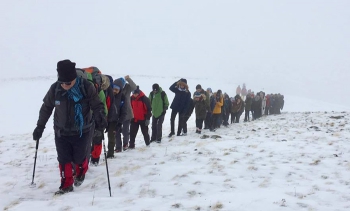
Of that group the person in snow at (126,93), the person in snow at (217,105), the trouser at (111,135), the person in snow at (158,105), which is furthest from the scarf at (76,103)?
the person in snow at (217,105)

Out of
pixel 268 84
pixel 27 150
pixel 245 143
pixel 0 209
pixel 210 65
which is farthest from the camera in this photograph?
pixel 210 65

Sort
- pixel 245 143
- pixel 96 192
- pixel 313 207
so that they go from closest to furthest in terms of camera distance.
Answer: pixel 313 207 → pixel 96 192 → pixel 245 143

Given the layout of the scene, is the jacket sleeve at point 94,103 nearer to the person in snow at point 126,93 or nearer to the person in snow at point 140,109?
the person in snow at point 126,93

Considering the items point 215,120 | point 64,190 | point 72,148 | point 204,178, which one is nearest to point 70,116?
point 72,148

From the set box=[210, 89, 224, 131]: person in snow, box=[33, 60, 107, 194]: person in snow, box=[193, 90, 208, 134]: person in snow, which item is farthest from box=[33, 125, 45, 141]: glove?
box=[210, 89, 224, 131]: person in snow

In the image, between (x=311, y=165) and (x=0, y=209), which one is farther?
(x=311, y=165)

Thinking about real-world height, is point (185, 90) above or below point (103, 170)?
above

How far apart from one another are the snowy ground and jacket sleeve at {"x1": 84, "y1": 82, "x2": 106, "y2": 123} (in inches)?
52.7

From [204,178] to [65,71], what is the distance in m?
3.19

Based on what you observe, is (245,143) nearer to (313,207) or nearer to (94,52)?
(313,207)

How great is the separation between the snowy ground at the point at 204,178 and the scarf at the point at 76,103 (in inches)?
48.0

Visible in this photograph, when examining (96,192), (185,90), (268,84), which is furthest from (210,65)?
(96,192)

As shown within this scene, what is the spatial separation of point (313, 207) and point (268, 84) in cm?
7370

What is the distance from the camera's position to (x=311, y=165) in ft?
22.4
